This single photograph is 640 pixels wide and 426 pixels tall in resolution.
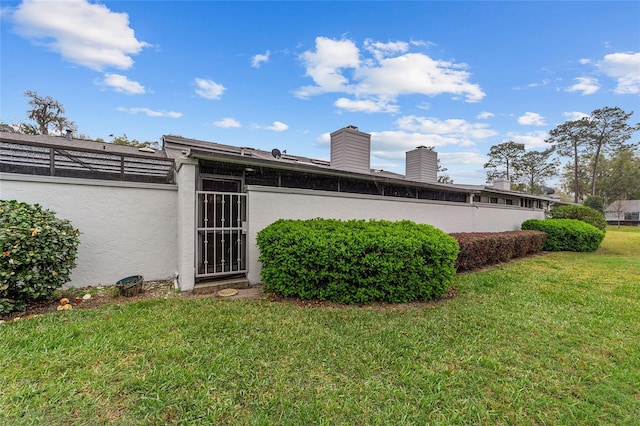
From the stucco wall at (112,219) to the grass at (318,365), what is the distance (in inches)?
67.5

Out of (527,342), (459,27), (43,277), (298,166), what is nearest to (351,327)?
(527,342)

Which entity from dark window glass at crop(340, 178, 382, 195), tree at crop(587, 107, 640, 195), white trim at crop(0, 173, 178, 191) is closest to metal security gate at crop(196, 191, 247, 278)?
white trim at crop(0, 173, 178, 191)

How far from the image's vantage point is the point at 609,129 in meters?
32.1

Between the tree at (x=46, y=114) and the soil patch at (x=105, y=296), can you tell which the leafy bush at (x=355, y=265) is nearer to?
the soil patch at (x=105, y=296)

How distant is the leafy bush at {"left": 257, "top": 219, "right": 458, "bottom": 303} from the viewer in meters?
4.34

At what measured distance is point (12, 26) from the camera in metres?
5.50

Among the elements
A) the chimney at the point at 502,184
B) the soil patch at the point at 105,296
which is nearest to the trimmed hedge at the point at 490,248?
the chimney at the point at 502,184

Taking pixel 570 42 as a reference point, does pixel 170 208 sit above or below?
below

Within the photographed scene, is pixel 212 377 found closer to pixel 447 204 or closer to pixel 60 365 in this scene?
pixel 60 365

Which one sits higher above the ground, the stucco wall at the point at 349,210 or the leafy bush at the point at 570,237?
the stucco wall at the point at 349,210

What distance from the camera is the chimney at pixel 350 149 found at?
9.38 metres

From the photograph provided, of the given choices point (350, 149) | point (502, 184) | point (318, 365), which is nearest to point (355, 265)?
point (318, 365)

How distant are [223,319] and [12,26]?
7870mm

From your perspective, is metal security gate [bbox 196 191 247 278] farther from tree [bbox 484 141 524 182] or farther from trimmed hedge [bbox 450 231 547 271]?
tree [bbox 484 141 524 182]
